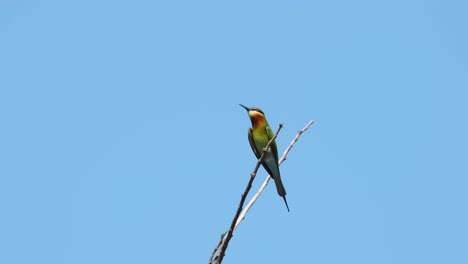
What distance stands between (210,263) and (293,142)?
974mm

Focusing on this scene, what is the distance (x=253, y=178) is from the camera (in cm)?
264

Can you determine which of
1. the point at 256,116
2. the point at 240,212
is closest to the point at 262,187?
the point at 240,212

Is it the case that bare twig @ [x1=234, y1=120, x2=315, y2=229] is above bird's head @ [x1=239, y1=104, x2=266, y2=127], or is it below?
below

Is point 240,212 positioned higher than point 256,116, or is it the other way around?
point 256,116

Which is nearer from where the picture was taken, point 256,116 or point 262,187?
point 262,187

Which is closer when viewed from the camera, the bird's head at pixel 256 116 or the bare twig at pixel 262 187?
the bare twig at pixel 262 187

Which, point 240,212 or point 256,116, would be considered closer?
point 240,212

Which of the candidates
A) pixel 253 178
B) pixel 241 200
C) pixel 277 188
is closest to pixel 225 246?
pixel 241 200

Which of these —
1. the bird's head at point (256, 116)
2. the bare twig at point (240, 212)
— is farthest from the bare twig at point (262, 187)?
the bird's head at point (256, 116)

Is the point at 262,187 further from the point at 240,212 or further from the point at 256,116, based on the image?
the point at 256,116

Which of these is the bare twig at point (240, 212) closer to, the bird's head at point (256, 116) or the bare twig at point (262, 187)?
the bare twig at point (262, 187)

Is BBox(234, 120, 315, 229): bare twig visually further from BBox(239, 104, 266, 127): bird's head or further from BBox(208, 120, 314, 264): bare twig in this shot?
BBox(239, 104, 266, 127): bird's head

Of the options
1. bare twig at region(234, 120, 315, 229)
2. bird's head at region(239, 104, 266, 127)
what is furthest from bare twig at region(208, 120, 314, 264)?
bird's head at region(239, 104, 266, 127)

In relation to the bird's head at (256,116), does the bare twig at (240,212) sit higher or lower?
lower
